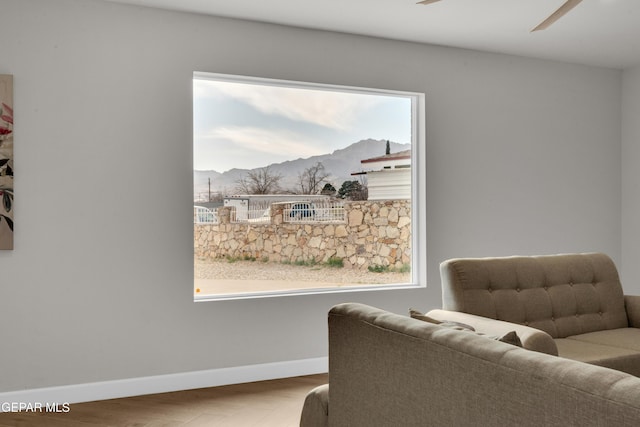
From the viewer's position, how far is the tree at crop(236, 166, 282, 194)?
15.1ft

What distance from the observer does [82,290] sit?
3939 millimetres

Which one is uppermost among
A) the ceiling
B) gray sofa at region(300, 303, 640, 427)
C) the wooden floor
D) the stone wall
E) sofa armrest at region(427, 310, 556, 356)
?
the ceiling

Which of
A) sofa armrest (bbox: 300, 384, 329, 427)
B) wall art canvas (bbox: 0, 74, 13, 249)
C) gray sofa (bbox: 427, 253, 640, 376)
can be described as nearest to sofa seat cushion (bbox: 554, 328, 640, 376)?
gray sofa (bbox: 427, 253, 640, 376)

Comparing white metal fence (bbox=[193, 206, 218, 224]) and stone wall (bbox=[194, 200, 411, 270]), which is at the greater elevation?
white metal fence (bbox=[193, 206, 218, 224])

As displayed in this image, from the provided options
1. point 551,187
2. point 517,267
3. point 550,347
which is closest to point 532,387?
point 550,347

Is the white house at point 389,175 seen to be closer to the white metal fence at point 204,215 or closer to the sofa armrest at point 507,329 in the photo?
the white metal fence at point 204,215

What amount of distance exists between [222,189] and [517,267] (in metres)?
2.18

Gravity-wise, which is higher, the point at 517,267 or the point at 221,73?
the point at 221,73

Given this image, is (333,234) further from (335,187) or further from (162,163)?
(162,163)

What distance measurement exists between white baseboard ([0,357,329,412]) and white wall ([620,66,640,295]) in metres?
3.33

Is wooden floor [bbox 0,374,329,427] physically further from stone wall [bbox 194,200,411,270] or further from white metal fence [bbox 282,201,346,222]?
white metal fence [bbox 282,201,346,222]

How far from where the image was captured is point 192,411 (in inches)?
147

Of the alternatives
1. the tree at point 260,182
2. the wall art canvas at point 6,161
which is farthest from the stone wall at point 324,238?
the wall art canvas at point 6,161

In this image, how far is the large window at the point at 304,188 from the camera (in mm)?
4504
